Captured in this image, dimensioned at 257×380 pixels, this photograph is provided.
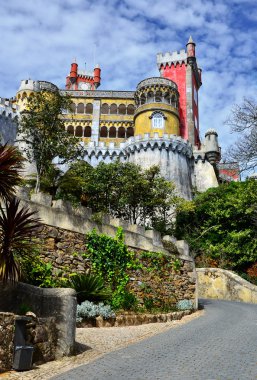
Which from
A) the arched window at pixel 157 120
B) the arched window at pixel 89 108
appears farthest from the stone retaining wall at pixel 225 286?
the arched window at pixel 89 108

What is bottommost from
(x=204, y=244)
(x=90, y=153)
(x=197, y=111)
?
(x=204, y=244)

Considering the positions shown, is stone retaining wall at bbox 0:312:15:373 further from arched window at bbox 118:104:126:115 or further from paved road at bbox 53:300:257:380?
arched window at bbox 118:104:126:115

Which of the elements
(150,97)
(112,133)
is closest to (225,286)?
(150,97)

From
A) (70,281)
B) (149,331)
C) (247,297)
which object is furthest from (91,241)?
(247,297)

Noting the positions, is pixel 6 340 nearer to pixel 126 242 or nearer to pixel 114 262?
pixel 114 262

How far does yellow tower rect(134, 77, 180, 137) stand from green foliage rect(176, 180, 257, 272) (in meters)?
13.2

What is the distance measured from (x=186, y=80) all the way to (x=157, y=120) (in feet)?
42.4

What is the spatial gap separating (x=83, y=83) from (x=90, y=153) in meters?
28.7

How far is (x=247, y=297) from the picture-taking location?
891 inches

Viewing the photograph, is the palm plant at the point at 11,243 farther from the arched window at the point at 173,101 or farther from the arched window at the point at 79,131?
the arched window at the point at 79,131

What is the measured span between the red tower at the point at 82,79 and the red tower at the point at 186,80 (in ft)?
51.1

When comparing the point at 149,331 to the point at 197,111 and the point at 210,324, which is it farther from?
the point at 197,111

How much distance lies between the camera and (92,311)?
10672 millimetres

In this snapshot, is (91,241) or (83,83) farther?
(83,83)
